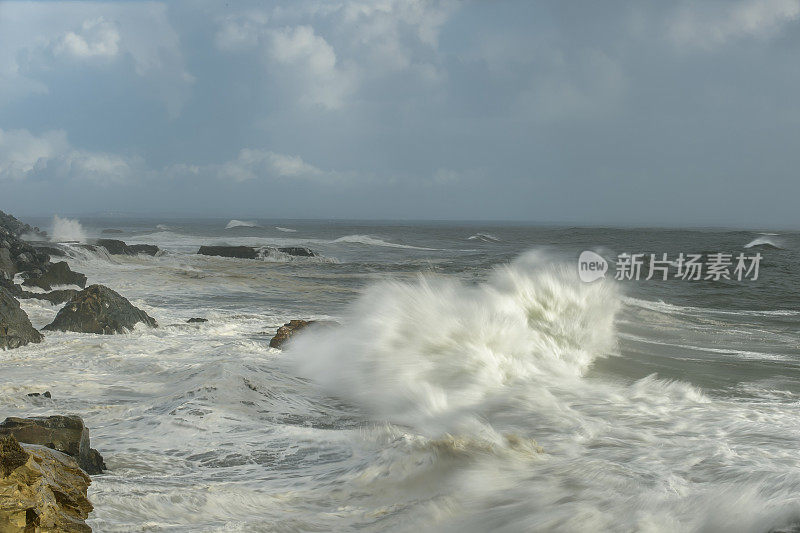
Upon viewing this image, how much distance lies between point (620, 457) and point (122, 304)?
635 cm

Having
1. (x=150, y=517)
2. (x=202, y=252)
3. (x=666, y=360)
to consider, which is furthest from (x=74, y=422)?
(x=202, y=252)

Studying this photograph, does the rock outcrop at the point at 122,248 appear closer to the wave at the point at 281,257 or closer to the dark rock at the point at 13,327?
the wave at the point at 281,257

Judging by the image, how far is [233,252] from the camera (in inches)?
1039

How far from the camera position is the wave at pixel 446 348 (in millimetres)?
5430

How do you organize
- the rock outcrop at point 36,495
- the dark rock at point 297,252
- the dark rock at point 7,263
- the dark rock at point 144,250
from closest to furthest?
the rock outcrop at point 36,495
the dark rock at point 7,263
the dark rock at point 144,250
the dark rock at point 297,252

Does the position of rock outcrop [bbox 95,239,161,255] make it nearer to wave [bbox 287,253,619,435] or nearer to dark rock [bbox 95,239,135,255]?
dark rock [bbox 95,239,135,255]

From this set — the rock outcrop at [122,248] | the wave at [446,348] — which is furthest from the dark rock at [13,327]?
the rock outcrop at [122,248]

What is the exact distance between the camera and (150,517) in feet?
9.38

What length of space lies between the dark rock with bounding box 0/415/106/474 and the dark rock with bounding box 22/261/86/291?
32.7 ft

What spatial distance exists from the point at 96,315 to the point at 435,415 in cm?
479

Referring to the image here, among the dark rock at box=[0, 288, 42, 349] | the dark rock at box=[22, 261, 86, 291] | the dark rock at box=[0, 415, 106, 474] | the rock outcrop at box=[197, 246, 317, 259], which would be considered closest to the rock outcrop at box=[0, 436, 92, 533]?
the dark rock at box=[0, 415, 106, 474]

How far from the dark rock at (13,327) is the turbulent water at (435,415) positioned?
0.15 meters

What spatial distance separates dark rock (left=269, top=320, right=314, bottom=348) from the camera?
7.45 m

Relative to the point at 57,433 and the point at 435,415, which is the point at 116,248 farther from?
the point at 57,433
